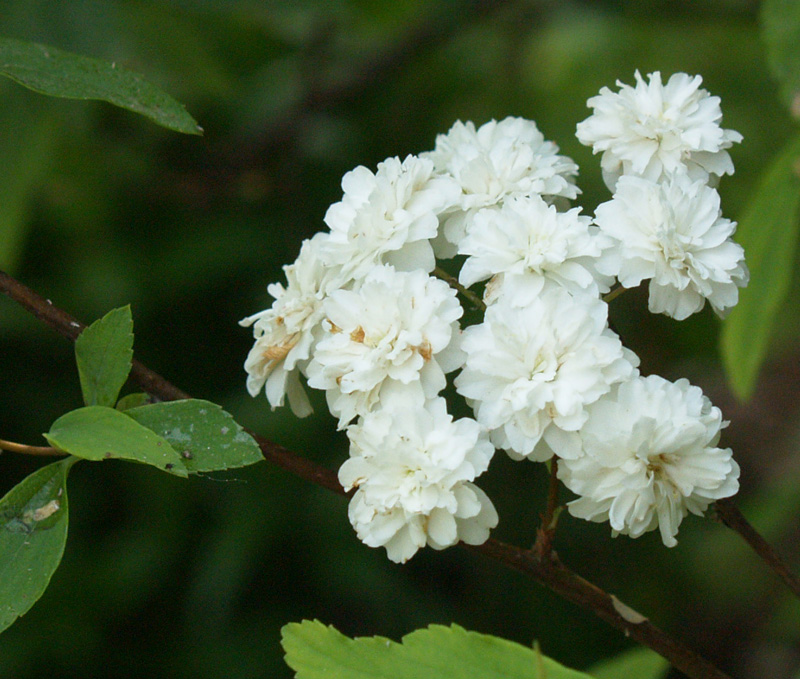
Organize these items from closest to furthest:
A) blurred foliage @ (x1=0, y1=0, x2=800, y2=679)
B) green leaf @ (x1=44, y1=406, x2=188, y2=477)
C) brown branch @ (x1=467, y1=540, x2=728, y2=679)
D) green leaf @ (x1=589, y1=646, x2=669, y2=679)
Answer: green leaf @ (x1=44, y1=406, x2=188, y2=477) → brown branch @ (x1=467, y1=540, x2=728, y2=679) → green leaf @ (x1=589, y1=646, x2=669, y2=679) → blurred foliage @ (x1=0, y1=0, x2=800, y2=679)

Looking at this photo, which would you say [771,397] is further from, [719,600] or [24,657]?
[24,657]

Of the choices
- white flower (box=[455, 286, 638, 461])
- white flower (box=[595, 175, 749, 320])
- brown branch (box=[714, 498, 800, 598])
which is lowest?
brown branch (box=[714, 498, 800, 598])

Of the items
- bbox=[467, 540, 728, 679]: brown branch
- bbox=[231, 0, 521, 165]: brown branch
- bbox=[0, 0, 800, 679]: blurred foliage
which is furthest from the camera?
bbox=[231, 0, 521, 165]: brown branch

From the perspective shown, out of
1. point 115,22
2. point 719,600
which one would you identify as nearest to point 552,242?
point 115,22

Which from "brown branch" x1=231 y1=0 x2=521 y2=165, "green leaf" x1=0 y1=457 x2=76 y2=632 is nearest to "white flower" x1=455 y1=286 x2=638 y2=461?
"green leaf" x1=0 y1=457 x2=76 y2=632

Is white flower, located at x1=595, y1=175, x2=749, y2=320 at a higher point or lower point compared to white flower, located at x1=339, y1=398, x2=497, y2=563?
higher

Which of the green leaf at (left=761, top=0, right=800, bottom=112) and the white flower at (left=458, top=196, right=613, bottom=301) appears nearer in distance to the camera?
the white flower at (left=458, top=196, right=613, bottom=301)

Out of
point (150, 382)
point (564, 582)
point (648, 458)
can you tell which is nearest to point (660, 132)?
point (648, 458)

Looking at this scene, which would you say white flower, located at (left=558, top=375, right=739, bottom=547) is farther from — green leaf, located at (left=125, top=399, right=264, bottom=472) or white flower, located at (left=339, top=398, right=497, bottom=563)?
green leaf, located at (left=125, top=399, right=264, bottom=472)
